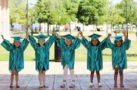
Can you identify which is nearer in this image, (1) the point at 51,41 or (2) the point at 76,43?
(1) the point at 51,41

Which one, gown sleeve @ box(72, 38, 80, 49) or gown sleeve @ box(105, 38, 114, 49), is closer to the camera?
gown sleeve @ box(105, 38, 114, 49)

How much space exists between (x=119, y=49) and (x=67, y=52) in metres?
1.53

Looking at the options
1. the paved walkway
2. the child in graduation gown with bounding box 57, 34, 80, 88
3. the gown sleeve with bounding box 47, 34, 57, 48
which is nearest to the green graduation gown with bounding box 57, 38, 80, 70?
the child in graduation gown with bounding box 57, 34, 80, 88

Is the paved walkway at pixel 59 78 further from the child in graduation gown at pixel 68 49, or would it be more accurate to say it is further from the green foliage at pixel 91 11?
the green foliage at pixel 91 11

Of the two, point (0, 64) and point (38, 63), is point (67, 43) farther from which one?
point (0, 64)

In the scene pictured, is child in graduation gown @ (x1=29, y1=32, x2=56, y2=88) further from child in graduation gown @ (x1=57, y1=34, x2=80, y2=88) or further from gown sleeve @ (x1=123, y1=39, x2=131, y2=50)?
gown sleeve @ (x1=123, y1=39, x2=131, y2=50)

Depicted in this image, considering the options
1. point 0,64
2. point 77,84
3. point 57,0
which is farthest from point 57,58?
point 57,0

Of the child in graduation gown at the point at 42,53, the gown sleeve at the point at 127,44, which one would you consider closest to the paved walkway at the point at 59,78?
the child in graduation gown at the point at 42,53

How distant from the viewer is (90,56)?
14.5 metres

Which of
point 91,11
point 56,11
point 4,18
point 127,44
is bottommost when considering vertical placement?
point 91,11

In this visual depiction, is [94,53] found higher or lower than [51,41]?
lower

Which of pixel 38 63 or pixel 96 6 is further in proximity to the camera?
pixel 96 6

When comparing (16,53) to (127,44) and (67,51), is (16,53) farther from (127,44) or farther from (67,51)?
(127,44)

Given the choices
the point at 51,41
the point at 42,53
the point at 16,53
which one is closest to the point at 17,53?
the point at 16,53
